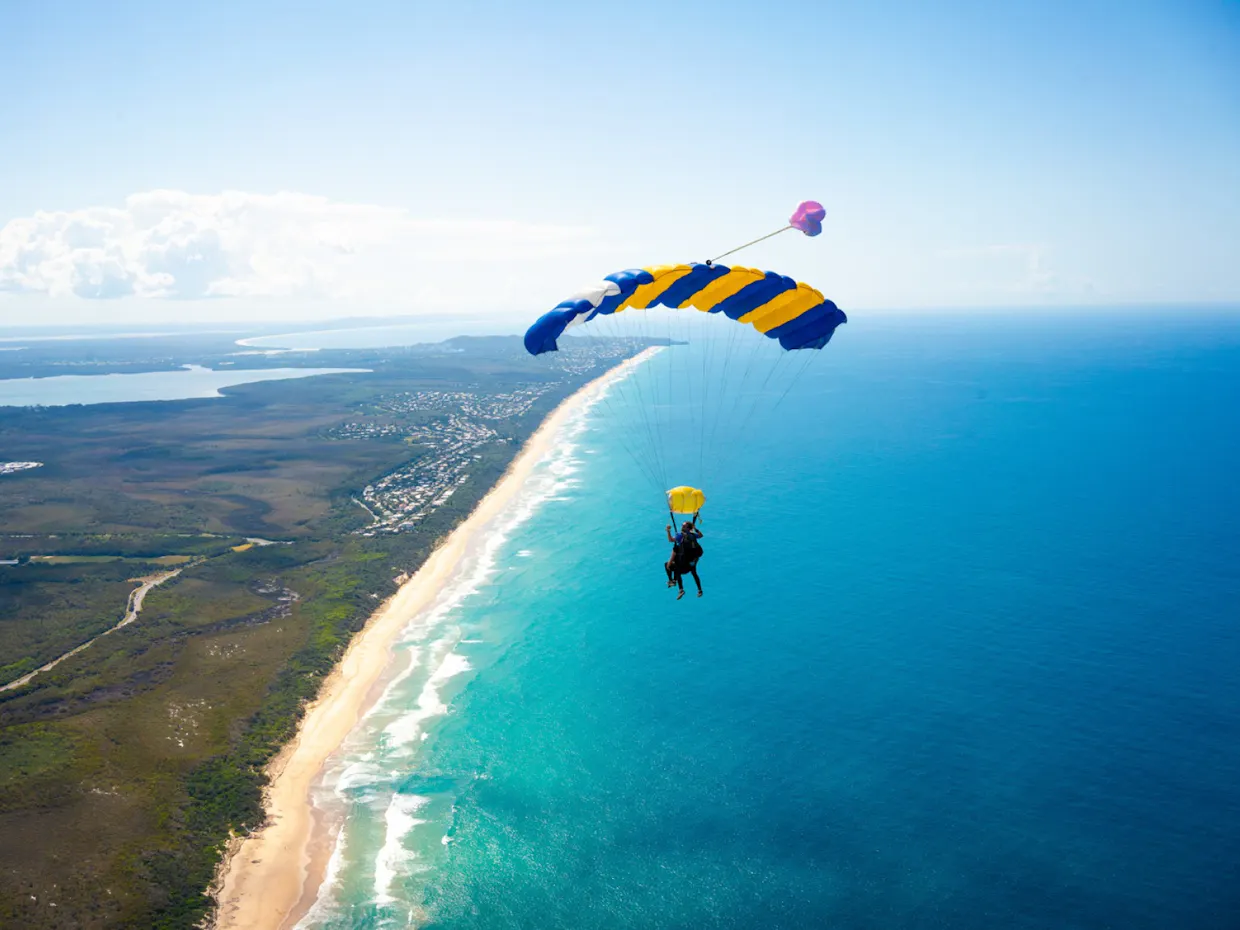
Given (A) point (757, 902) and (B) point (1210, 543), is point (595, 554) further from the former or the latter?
(B) point (1210, 543)

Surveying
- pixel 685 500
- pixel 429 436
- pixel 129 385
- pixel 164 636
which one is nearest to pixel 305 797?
pixel 164 636

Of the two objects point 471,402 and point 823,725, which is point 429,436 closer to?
point 471,402

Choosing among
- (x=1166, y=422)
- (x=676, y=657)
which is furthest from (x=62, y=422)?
(x=1166, y=422)

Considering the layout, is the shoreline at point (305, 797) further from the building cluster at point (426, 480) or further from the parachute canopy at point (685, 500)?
the parachute canopy at point (685, 500)

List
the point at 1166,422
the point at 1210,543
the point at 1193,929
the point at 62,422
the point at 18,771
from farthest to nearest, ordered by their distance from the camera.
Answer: the point at 62,422, the point at 1166,422, the point at 1210,543, the point at 18,771, the point at 1193,929

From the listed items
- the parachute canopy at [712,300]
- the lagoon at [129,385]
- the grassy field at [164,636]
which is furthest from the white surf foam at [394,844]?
the lagoon at [129,385]
